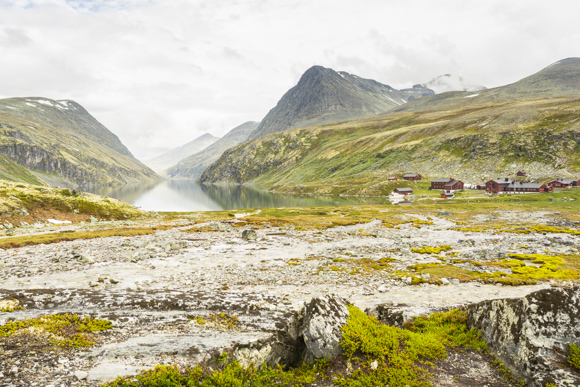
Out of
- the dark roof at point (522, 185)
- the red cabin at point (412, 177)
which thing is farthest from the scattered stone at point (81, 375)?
the red cabin at point (412, 177)

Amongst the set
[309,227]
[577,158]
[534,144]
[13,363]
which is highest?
[534,144]

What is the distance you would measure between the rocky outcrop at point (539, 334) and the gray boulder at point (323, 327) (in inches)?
218

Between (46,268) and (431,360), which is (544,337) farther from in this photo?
(46,268)

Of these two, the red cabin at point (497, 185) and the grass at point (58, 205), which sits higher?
the grass at point (58, 205)

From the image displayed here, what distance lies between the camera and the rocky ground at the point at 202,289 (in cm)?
881

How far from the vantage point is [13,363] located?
7.80 metres

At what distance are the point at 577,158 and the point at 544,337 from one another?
220467 mm

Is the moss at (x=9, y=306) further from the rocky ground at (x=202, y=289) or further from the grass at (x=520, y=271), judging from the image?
the grass at (x=520, y=271)

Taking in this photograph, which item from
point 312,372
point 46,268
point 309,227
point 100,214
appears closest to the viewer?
point 312,372

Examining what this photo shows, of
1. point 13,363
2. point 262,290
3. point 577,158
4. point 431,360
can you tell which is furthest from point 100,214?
point 577,158

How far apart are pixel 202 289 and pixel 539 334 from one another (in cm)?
1674

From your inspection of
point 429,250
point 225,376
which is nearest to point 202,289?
point 225,376

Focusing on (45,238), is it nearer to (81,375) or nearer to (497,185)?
(81,375)

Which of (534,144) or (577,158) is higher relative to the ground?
(534,144)
